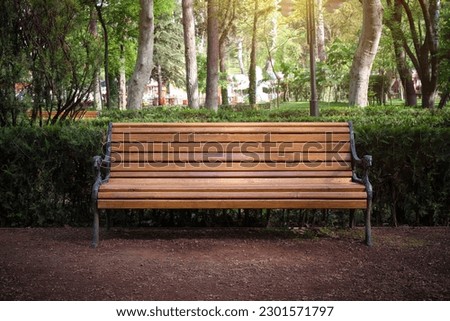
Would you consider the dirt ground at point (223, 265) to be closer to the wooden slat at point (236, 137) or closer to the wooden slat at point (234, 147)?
the wooden slat at point (234, 147)

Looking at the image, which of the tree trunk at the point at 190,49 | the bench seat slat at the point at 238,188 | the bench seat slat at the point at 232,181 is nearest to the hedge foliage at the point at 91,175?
the bench seat slat at the point at 232,181

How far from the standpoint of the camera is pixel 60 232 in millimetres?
6047

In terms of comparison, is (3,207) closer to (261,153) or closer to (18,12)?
(261,153)

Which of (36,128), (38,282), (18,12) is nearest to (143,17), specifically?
(18,12)

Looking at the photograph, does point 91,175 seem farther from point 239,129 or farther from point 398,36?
point 398,36

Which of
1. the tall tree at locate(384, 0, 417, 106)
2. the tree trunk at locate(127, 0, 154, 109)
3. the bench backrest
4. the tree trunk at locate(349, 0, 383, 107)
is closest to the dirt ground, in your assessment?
the bench backrest

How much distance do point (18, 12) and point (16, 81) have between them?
3.51 feet

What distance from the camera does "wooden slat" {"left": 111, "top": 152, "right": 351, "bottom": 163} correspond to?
582 cm

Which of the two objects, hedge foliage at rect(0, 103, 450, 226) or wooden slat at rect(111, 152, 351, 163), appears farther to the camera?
hedge foliage at rect(0, 103, 450, 226)

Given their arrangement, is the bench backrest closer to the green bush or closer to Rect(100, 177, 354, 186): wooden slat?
Rect(100, 177, 354, 186): wooden slat

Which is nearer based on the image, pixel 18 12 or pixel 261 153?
pixel 261 153

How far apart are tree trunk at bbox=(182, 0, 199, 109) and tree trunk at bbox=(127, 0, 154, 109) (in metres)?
3.45

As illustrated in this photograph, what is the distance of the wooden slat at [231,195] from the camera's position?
527cm

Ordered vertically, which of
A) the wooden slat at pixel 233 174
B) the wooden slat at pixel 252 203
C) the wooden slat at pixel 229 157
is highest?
the wooden slat at pixel 229 157
